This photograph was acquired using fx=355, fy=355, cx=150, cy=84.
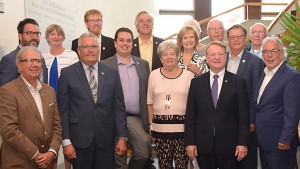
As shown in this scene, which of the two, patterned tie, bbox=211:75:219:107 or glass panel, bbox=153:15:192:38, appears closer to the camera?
patterned tie, bbox=211:75:219:107

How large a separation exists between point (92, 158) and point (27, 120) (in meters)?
0.67

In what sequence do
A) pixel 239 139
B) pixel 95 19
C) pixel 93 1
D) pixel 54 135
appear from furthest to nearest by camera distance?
1. pixel 93 1
2. pixel 95 19
3. pixel 239 139
4. pixel 54 135

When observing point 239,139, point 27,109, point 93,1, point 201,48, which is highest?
point 93,1

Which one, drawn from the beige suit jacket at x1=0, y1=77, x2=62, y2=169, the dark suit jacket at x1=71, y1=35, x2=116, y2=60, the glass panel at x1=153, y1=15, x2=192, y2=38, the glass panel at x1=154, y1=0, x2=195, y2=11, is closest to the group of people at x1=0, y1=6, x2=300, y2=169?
the beige suit jacket at x1=0, y1=77, x2=62, y2=169

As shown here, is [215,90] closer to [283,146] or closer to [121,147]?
[283,146]

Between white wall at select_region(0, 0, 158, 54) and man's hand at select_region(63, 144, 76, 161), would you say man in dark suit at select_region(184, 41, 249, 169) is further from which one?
white wall at select_region(0, 0, 158, 54)

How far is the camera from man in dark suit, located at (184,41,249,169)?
298 cm

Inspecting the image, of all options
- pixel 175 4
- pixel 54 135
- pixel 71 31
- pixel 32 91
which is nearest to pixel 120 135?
pixel 54 135

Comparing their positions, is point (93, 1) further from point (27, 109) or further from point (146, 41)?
point (27, 109)

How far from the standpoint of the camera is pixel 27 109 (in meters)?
2.60

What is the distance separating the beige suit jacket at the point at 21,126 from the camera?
252 cm

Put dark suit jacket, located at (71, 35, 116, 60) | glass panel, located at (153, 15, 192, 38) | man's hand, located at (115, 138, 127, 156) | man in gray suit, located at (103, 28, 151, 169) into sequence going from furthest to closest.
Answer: glass panel, located at (153, 15, 192, 38) → dark suit jacket, located at (71, 35, 116, 60) → man in gray suit, located at (103, 28, 151, 169) → man's hand, located at (115, 138, 127, 156)

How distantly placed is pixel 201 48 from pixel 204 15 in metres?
7.34

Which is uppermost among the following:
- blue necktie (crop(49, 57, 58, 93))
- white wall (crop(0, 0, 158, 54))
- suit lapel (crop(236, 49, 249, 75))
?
white wall (crop(0, 0, 158, 54))
